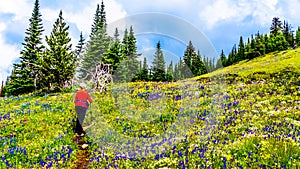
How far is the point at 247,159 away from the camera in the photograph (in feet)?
27.5

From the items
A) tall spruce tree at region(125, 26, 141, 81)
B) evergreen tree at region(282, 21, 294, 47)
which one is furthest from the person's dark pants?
evergreen tree at region(282, 21, 294, 47)

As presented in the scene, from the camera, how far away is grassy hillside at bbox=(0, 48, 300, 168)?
895cm

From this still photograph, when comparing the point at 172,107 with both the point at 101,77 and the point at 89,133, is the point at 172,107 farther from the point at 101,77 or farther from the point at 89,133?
the point at 101,77

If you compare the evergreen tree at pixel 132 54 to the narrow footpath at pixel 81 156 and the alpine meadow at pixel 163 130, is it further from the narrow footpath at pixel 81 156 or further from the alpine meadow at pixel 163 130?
the narrow footpath at pixel 81 156

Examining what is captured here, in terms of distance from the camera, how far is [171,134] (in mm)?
12633

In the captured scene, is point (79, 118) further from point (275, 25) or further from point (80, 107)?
point (275, 25)

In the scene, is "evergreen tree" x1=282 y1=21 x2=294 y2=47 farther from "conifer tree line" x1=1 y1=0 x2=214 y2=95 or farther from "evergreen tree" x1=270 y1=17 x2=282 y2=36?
"conifer tree line" x1=1 y1=0 x2=214 y2=95

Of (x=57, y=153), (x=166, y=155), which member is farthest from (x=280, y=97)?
(x=57, y=153)

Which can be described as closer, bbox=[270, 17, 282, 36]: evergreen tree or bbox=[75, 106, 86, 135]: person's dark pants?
bbox=[75, 106, 86, 135]: person's dark pants

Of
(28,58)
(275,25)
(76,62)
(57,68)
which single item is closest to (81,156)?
(57,68)

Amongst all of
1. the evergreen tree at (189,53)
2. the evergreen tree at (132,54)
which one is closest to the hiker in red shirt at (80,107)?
the evergreen tree at (132,54)

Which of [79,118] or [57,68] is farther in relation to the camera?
[57,68]

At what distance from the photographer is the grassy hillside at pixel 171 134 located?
895 centimetres

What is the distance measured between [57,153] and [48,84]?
2424cm
